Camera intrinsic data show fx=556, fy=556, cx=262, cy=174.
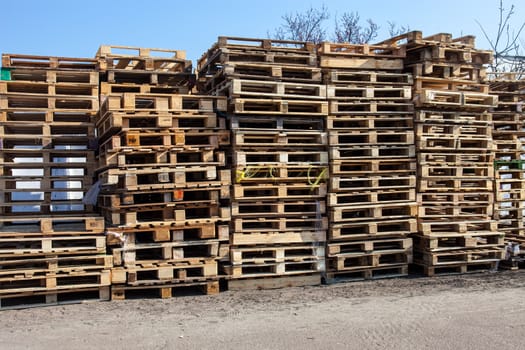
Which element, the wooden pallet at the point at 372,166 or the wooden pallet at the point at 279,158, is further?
the wooden pallet at the point at 372,166

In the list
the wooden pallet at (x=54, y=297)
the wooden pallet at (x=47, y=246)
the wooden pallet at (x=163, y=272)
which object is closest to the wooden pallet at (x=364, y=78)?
the wooden pallet at (x=163, y=272)

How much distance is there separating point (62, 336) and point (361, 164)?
219 inches

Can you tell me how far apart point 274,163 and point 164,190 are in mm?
1858

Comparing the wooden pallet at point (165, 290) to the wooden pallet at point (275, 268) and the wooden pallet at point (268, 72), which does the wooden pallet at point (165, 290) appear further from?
the wooden pallet at point (268, 72)

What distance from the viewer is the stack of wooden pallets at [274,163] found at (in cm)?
889

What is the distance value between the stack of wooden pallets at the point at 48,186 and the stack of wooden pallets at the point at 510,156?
7766 mm

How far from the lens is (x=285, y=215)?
9164 millimetres

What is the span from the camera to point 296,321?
276 inches

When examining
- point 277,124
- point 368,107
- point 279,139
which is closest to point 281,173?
point 279,139

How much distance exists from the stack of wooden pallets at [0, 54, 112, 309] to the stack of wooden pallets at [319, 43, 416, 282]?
3.95m

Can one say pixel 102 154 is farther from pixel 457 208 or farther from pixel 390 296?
pixel 457 208

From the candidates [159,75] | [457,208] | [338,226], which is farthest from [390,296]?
[159,75]

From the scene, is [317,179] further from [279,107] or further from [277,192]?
[279,107]

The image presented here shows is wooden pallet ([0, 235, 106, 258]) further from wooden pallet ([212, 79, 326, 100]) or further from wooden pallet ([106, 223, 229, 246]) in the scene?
wooden pallet ([212, 79, 326, 100])
